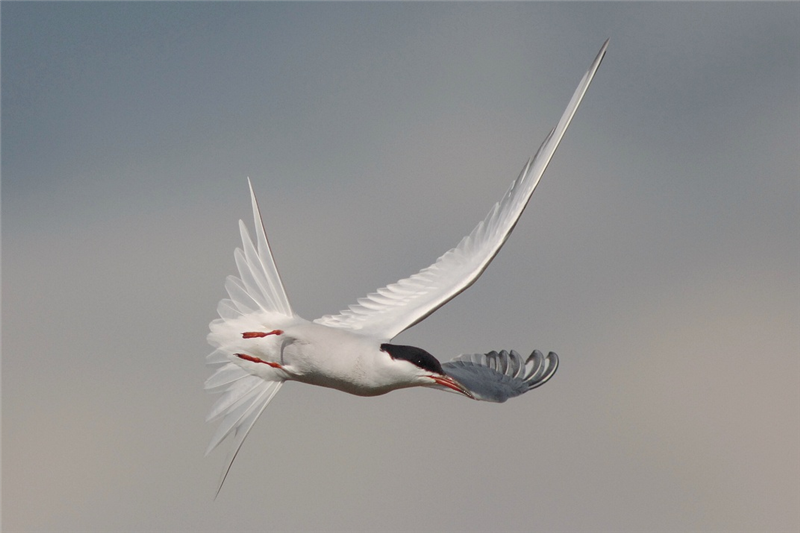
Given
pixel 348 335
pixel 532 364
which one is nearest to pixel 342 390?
pixel 348 335

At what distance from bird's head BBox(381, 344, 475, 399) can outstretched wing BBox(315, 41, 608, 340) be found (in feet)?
2.41

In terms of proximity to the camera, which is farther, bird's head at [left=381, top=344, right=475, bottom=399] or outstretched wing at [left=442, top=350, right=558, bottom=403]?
outstretched wing at [left=442, top=350, right=558, bottom=403]

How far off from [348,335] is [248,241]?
4.55 ft

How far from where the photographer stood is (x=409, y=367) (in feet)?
28.9

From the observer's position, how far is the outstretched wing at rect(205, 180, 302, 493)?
Answer: 31.3ft

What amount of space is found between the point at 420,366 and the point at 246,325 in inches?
70.4

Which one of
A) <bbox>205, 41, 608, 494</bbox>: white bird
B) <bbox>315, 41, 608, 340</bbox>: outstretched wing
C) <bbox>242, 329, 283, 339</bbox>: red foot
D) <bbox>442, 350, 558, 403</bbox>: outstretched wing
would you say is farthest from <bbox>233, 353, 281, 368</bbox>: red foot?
<bbox>442, 350, 558, 403</bbox>: outstretched wing

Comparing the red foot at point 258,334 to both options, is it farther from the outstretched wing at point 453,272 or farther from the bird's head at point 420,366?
the bird's head at point 420,366

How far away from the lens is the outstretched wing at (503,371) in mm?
11055

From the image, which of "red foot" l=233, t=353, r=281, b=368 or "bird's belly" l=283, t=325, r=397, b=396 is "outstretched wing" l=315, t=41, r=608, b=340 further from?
"red foot" l=233, t=353, r=281, b=368

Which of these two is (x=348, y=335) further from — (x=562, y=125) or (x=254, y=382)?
(x=562, y=125)

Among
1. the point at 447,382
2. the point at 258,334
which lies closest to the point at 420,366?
the point at 447,382

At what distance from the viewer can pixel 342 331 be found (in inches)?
365

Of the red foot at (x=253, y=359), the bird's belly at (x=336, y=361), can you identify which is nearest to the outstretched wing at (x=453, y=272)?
the bird's belly at (x=336, y=361)
